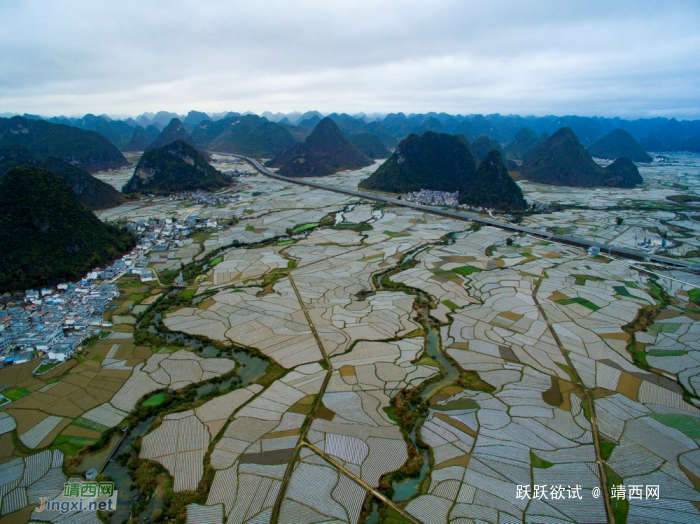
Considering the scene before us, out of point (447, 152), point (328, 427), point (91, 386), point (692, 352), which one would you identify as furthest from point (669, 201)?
point (91, 386)

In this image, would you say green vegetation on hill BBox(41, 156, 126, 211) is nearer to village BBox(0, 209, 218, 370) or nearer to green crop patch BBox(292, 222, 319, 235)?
village BBox(0, 209, 218, 370)

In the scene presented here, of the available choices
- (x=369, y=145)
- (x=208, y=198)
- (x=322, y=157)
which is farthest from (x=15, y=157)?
(x=369, y=145)

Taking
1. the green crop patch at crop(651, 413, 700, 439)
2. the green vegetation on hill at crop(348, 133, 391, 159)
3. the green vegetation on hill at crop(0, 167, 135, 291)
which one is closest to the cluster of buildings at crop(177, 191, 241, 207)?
the green vegetation on hill at crop(0, 167, 135, 291)

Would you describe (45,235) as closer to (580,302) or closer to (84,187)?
(84,187)

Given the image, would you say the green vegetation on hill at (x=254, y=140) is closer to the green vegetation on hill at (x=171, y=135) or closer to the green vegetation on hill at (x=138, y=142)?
the green vegetation on hill at (x=171, y=135)

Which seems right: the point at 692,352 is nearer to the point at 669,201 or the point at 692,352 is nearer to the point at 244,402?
the point at 244,402

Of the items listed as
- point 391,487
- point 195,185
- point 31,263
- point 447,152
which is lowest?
point 391,487
